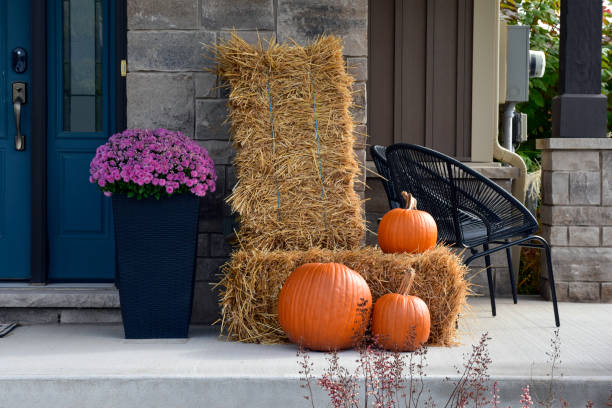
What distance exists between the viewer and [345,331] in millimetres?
3275

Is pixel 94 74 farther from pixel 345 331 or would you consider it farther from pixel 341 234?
pixel 345 331

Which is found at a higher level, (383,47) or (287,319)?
(383,47)

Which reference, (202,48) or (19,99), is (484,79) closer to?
(202,48)

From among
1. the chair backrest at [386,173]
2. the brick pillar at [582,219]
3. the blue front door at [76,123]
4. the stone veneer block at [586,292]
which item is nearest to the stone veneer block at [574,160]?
the brick pillar at [582,219]

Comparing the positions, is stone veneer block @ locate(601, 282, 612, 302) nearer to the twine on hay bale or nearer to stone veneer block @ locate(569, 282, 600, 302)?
stone veneer block @ locate(569, 282, 600, 302)

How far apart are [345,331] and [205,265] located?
1.12 meters

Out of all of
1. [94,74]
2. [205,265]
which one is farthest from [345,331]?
[94,74]

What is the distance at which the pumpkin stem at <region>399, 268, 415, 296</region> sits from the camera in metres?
3.29

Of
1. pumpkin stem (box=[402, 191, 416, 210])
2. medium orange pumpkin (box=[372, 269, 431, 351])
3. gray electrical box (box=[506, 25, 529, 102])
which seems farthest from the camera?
gray electrical box (box=[506, 25, 529, 102])

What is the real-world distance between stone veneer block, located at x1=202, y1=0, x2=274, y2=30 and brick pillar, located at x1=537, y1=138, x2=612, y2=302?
2107 millimetres

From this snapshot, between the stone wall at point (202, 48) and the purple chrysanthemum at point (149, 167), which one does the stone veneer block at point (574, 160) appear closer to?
the stone wall at point (202, 48)

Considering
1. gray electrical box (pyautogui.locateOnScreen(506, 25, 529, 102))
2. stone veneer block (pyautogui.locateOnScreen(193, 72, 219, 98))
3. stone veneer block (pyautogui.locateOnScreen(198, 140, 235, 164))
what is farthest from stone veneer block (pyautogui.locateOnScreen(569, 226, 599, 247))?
stone veneer block (pyautogui.locateOnScreen(193, 72, 219, 98))

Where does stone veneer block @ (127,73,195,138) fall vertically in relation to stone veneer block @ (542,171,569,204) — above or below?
above

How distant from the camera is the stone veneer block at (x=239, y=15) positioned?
4.02 m
